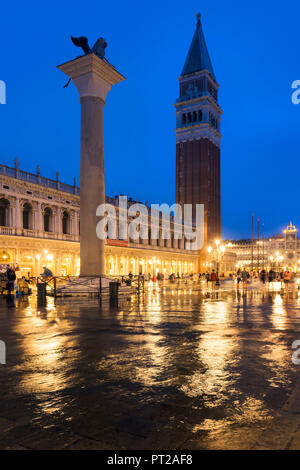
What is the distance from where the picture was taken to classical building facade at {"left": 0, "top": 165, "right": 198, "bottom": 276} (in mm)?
42375

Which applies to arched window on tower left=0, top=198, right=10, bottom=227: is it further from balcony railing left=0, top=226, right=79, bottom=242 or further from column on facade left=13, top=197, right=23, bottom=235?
balcony railing left=0, top=226, right=79, bottom=242

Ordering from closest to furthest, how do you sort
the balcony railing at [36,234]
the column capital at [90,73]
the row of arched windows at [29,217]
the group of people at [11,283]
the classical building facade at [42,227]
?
the column capital at [90,73] < the group of people at [11,283] < the balcony railing at [36,234] < the classical building facade at [42,227] < the row of arched windows at [29,217]

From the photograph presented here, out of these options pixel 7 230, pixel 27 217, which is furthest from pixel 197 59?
pixel 7 230

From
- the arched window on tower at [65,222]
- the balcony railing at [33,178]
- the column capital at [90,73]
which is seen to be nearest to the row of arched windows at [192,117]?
the balcony railing at [33,178]

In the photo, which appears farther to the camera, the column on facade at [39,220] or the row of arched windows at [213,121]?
the row of arched windows at [213,121]

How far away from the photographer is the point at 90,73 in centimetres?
1991

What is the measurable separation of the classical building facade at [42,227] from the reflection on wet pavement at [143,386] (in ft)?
118

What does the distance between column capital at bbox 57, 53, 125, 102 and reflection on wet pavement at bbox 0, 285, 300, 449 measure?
1533cm

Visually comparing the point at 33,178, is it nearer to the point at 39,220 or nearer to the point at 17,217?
the point at 39,220

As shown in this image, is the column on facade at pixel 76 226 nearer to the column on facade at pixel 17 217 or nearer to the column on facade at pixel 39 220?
the column on facade at pixel 39 220

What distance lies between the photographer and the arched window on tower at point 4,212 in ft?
139
